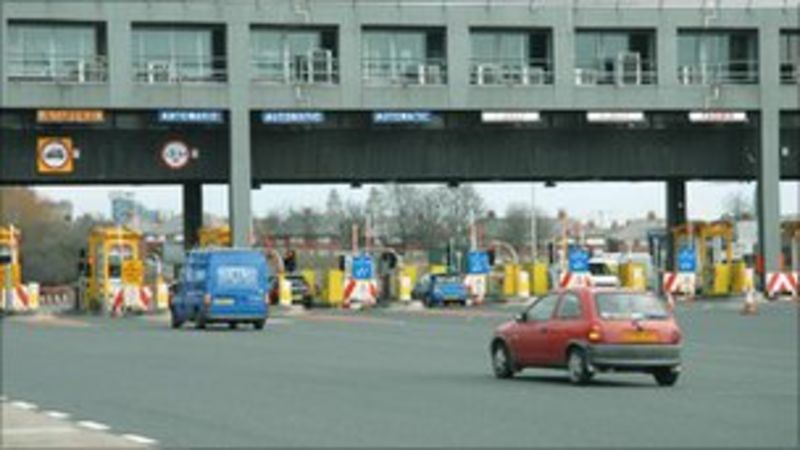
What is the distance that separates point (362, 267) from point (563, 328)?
4262cm

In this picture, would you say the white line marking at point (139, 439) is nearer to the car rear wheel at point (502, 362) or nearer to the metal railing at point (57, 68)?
the car rear wheel at point (502, 362)

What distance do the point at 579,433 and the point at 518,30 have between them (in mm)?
51365

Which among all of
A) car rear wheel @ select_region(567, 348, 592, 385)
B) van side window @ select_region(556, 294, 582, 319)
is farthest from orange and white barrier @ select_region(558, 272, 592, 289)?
car rear wheel @ select_region(567, 348, 592, 385)

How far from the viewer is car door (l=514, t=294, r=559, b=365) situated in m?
26.1

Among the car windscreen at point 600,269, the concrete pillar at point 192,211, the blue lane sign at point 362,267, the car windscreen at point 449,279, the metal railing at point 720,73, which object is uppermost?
the metal railing at point 720,73

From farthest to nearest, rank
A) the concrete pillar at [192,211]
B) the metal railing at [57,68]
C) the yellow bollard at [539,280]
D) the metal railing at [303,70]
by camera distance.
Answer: the yellow bollard at [539,280]
the concrete pillar at [192,211]
the metal railing at [303,70]
the metal railing at [57,68]

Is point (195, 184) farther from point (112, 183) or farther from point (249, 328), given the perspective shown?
point (249, 328)

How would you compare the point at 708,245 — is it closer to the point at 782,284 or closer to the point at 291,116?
the point at 782,284

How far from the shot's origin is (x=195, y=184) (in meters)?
69.9

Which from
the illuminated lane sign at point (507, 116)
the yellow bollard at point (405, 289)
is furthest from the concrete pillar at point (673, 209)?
the yellow bollard at point (405, 289)

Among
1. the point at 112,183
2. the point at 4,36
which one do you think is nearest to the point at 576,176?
the point at 112,183

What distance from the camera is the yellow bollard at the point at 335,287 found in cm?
7100

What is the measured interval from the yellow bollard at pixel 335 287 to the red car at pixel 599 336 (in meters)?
44.6

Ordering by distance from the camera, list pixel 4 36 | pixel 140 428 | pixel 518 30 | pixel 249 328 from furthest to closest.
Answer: pixel 518 30 < pixel 4 36 < pixel 249 328 < pixel 140 428
